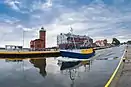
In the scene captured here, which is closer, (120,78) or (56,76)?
(120,78)

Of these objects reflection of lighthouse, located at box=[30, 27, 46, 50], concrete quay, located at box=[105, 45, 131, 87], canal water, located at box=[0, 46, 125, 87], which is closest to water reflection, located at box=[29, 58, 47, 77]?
canal water, located at box=[0, 46, 125, 87]

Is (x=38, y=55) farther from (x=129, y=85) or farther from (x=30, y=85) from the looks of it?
(x=129, y=85)

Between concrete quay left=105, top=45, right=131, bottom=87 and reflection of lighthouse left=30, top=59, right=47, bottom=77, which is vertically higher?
concrete quay left=105, top=45, right=131, bottom=87

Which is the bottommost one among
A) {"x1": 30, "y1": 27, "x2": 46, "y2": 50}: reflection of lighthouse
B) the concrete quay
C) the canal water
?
the canal water

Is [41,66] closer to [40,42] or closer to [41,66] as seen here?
[41,66]

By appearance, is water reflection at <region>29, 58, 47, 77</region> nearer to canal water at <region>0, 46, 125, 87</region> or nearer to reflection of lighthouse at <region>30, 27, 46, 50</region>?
canal water at <region>0, 46, 125, 87</region>

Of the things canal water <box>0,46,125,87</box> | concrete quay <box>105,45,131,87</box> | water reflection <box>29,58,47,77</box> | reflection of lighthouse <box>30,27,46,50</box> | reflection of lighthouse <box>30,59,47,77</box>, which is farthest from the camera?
reflection of lighthouse <box>30,27,46,50</box>

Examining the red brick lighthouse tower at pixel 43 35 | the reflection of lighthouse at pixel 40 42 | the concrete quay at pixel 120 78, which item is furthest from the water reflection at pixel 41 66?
the red brick lighthouse tower at pixel 43 35

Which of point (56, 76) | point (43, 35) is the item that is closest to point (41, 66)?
point (56, 76)

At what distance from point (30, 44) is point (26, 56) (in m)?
41.4

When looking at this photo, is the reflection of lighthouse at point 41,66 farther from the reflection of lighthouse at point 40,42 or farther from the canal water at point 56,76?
the reflection of lighthouse at point 40,42

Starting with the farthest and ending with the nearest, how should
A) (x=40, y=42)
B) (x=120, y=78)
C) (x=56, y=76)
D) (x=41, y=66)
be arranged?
1. (x=40, y=42)
2. (x=41, y=66)
3. (x=56, y=76)
4. (x=120, y=78)

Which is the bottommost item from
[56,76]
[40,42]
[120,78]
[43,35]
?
[56,76]

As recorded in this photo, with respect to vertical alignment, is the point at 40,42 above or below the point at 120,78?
above
